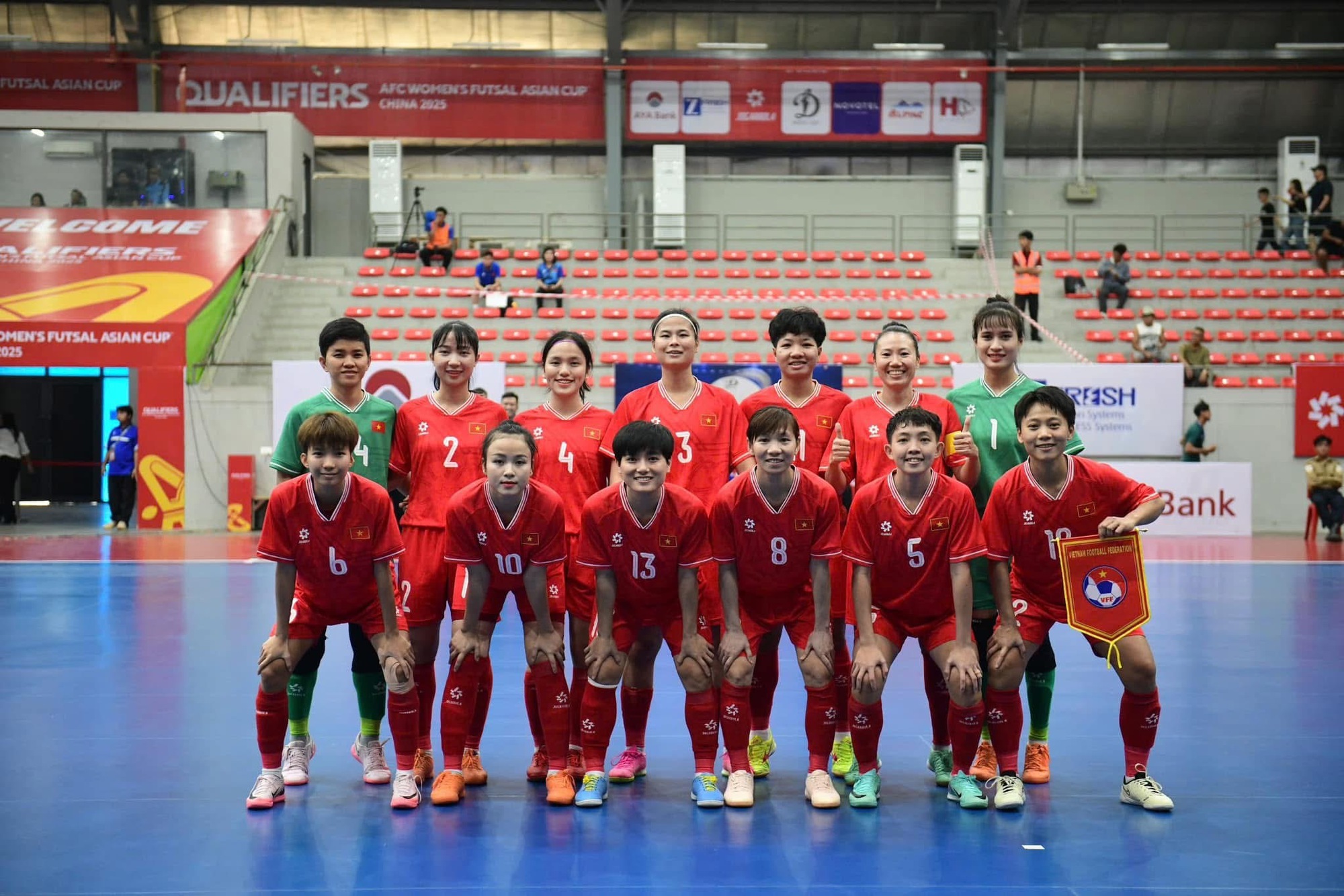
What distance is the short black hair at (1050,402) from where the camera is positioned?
4.59 meters

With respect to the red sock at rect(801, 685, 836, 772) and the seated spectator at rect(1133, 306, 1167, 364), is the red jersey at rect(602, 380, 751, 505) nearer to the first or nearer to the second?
the red sock at rect(801, 685, 836, 772)

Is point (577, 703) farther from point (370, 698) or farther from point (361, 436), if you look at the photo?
point (361, 436)

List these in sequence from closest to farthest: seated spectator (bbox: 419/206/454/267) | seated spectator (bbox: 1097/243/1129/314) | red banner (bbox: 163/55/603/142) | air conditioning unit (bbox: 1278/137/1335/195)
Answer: seated spectator (bbox: 1097/243/1129/314) < seated spectator (bbox: 419/206/454/267) < red banner (bbox: 163/55/603/142) < air conditioning unit (bbox: 1278/137/1335/195)

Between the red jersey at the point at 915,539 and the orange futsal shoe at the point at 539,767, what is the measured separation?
1.60 m

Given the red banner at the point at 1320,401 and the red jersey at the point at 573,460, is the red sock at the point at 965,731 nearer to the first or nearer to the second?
the red jersey at the point at 573,460

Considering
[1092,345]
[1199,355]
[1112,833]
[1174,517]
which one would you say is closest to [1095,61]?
[1092,345]

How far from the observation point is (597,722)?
4680 millimetres

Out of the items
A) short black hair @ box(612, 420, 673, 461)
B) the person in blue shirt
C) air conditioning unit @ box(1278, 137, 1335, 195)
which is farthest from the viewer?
air conditioning unit @ box(1278, 137, 1335, 195)

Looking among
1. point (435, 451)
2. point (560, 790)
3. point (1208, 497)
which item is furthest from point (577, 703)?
point (1208, 497)

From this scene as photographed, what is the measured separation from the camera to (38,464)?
72.9 ft

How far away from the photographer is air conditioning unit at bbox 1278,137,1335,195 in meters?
24.2

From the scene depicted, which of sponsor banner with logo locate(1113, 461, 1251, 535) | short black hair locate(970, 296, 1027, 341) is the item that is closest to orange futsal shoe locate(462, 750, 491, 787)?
short black hair locate(970, 296, 1027, 341)

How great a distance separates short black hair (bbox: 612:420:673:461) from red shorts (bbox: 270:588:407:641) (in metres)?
1.19

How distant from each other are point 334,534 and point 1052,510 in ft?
9.51
